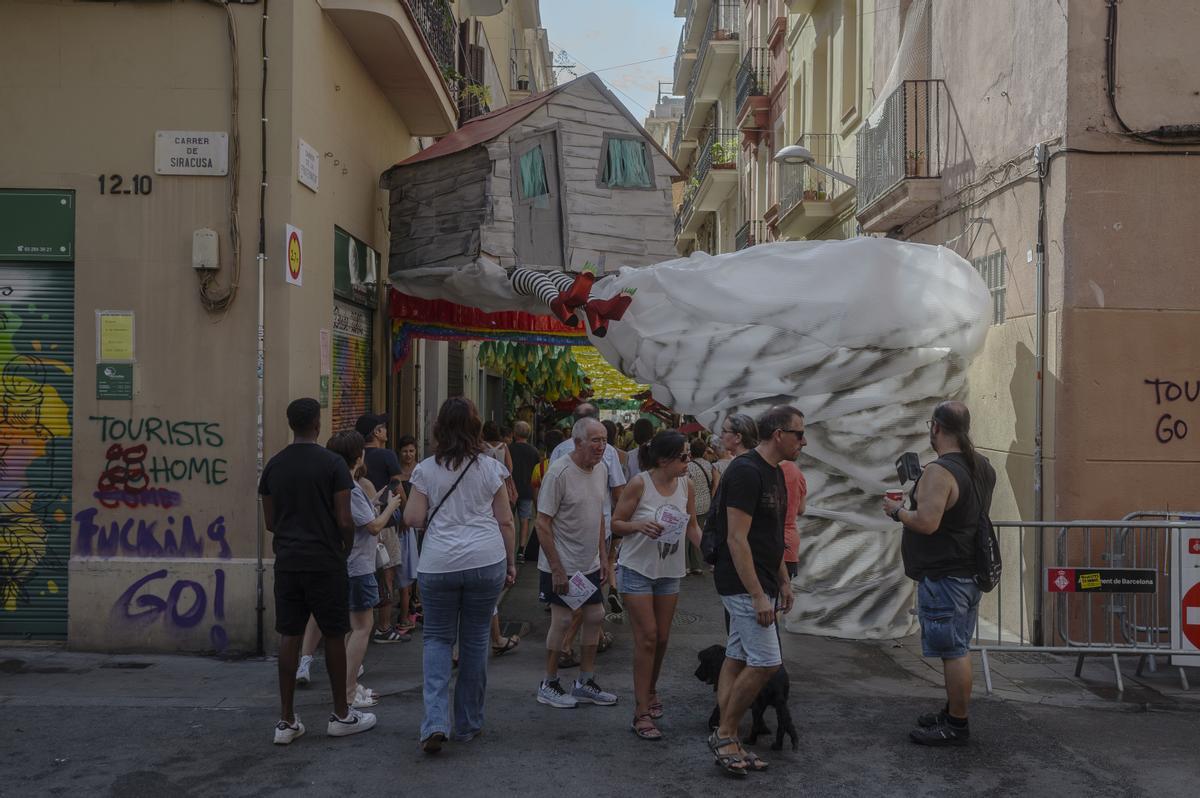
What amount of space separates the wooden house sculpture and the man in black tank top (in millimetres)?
5151

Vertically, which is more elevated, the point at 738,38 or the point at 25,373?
the point at 738,38

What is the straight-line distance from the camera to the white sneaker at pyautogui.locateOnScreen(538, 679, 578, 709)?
659 cm

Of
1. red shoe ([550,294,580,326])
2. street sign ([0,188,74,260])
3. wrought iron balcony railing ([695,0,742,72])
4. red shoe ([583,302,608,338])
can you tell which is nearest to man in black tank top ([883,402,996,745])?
red shoe ([583,302,608,338])

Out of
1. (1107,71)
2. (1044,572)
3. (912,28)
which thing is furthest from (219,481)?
(912,28)

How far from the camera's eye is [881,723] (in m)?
6.36

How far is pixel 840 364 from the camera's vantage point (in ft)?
27.7

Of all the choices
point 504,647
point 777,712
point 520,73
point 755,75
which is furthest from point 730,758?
point 520,73

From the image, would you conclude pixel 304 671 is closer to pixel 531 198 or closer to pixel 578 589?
pixel 578 589

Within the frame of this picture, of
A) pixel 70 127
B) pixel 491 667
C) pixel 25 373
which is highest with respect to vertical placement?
pixel 70 127

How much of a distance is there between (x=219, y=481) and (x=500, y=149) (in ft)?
13.5

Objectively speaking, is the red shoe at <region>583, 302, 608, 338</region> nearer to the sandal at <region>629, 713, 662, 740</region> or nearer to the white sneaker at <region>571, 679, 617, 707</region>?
the white sneaker at <region>571, 679, 617, 707</region>

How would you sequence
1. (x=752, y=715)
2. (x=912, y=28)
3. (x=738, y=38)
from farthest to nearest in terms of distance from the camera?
(x=738, y=38) < (x=912, y=28) < (x=752, y=715)

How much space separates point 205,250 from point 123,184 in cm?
80

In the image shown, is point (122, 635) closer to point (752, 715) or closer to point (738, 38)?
point (752, 715)
